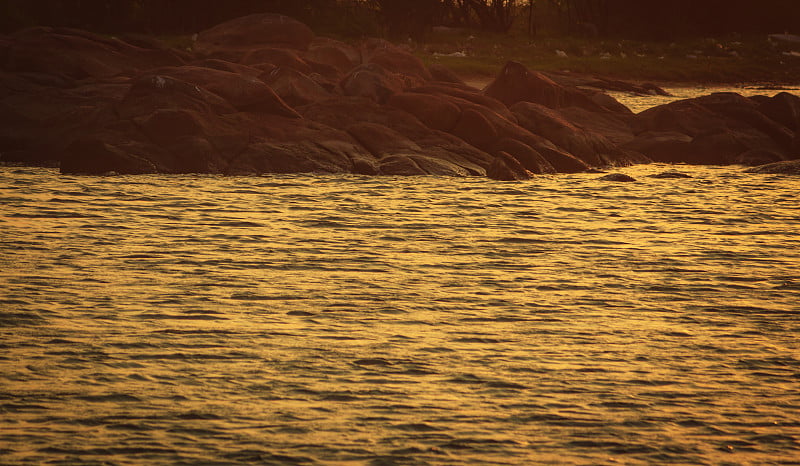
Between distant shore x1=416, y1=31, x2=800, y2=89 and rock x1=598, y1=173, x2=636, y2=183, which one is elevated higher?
distant shore x1=416, y1=31, x2=800, y2=89

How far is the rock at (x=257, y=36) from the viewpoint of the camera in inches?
1389

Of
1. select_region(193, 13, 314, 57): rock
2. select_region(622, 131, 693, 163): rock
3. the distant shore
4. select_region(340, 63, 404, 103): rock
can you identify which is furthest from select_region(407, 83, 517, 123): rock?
the distant shore

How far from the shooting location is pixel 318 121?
23391 millimetres

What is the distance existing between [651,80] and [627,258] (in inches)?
1367

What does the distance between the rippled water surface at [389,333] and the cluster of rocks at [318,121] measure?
3.26 m

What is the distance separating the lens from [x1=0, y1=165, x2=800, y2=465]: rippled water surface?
293 inches

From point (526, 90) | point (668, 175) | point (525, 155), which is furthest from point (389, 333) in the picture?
point (526, 90)

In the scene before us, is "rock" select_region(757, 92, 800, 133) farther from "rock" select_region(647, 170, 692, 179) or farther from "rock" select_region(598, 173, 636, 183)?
"rock" select_region(598, 173, 636, 183)

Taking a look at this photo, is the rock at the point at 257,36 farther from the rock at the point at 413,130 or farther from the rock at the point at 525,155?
the rock at the point at 525,155

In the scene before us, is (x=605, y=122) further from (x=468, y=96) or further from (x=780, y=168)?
(x=780, y=168)

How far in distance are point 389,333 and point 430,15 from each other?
147 feet

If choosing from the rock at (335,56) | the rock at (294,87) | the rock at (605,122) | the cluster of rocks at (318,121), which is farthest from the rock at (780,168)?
the rock at (335,56)

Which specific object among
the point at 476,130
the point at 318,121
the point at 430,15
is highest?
the point at 430,15

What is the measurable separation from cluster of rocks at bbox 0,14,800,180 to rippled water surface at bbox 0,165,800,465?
3.26 meters
